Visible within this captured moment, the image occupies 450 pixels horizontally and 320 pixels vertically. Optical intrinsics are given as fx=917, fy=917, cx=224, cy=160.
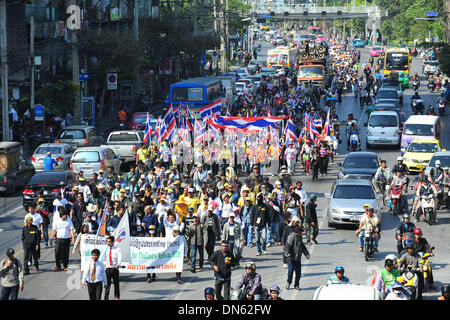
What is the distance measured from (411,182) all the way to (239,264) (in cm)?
1413

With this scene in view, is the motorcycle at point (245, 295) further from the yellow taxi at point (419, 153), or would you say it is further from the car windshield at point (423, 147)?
the car windshield at point (423, 147)

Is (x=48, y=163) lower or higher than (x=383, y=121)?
lower

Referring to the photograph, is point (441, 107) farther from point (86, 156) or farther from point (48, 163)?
point (48, 163)

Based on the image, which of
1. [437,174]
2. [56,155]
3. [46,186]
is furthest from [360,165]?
[56,155]

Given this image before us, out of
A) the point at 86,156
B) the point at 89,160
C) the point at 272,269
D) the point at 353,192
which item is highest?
the point at 86,156

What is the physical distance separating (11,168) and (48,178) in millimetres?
3732

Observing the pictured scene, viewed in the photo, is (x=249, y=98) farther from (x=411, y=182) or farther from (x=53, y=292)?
(x=53, y=292)

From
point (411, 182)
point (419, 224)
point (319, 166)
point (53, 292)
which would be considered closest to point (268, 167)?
point (319, 166)

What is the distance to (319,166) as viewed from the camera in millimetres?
33656

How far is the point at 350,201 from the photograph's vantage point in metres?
24.8

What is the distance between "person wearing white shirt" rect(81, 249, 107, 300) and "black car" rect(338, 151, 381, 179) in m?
14.9

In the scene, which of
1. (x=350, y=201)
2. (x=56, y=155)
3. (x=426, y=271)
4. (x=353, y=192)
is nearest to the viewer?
(x=426, y=271)

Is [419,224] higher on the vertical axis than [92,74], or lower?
lower

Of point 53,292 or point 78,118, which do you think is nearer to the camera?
point 53,292
